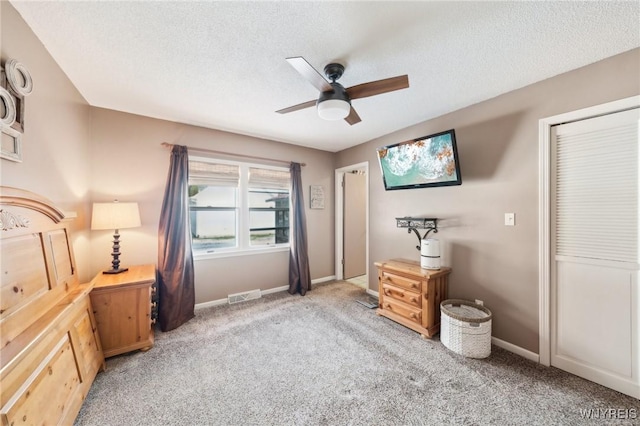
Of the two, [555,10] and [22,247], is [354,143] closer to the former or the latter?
[555,10]

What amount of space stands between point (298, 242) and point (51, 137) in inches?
→ 112

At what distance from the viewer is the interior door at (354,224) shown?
454 cm

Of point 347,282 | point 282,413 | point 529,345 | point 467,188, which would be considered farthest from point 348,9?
point 347,282

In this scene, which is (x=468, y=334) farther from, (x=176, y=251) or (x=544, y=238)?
(x=176, y=251)

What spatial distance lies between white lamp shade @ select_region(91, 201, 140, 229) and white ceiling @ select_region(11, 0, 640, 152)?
3.58 ft

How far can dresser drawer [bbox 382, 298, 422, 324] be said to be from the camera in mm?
2568

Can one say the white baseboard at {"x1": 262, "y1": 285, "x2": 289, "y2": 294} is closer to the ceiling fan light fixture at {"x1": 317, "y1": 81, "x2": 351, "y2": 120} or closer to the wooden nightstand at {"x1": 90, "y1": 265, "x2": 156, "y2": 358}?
the wooden nightstand at {"x1": 90, "y1": 265, "x2": 156, "y2": 358}

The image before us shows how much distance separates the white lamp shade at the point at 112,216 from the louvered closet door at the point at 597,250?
12.9 feet

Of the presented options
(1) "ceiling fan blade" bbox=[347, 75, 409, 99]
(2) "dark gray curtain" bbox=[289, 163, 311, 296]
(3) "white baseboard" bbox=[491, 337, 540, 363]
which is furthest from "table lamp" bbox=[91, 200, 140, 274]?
(3) "white baseboard" bbox=[491, 337, 540, 363]

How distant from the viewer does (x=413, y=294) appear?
2.62m

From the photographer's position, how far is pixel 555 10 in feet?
4.40

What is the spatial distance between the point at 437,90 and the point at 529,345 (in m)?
2.47

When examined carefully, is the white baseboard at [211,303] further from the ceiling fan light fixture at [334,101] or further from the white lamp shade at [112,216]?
the ceiling fan light fixture at [334,101]

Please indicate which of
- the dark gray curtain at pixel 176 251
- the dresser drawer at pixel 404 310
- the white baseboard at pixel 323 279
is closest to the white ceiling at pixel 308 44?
the dark gray curtain at pixel 176 251
